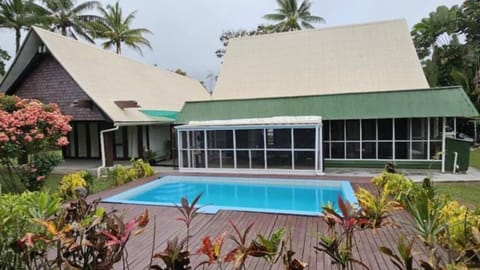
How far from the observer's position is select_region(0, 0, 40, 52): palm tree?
971 inches

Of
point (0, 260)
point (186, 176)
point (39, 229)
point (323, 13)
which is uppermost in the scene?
point (323, 13)

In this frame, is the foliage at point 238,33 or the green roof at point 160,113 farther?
the foliage at point 238,33

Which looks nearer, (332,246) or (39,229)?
(332,246)

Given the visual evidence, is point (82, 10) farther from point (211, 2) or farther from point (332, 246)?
point (332, 246)

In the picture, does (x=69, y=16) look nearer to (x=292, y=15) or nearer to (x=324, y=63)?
(x=292, y=15)

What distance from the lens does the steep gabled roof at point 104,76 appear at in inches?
547

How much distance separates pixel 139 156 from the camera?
17.2 m

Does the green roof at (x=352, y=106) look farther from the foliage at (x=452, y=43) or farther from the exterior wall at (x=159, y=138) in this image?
the foliage at (x=452, y=43)

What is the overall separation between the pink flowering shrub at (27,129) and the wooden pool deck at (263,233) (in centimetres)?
363

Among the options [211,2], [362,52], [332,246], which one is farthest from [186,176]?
[211,2]

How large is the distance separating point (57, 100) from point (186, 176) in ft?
23.7

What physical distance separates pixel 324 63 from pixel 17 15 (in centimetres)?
2400

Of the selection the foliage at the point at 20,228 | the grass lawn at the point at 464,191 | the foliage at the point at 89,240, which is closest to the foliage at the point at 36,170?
the foliage at the point at 20,228

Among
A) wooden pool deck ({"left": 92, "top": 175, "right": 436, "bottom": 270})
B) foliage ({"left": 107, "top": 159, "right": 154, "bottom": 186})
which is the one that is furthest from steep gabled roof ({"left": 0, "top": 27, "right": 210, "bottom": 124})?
wooden pool deck ({"left": 92, "top": 175, "right": 436, "bottom": 270})
